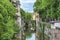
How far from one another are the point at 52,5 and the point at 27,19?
22.8 metres

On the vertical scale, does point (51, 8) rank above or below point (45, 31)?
above

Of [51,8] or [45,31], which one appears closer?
[45,31]

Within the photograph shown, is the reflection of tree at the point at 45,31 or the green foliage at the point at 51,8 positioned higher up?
the green foliage at the point at 51,8

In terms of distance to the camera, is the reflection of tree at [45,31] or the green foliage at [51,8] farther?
the green foliage at [51,8]

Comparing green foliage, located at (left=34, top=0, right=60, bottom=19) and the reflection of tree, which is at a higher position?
green foliage, located at (left=34, top=0, right=60, bottom=19)

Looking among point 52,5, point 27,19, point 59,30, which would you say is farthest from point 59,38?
point 27,19

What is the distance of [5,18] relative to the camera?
17.4m

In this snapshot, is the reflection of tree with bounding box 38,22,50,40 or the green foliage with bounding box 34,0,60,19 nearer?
the reflection of tree with bounding box 38,22,50,40

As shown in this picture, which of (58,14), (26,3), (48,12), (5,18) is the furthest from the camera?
(26,3)

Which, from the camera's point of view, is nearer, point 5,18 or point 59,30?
point 5,18

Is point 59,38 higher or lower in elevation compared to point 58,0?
lower

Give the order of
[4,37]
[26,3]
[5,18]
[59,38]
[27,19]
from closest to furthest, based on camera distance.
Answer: [4,37]
[5,18]
[59,38]
[27,19]
[26,3]

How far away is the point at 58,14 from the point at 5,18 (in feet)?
42.8

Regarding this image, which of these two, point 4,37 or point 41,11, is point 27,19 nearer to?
point 41,11
